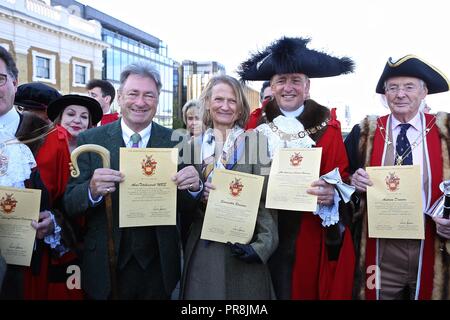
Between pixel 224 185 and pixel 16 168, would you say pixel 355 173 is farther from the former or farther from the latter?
pixel 16 168

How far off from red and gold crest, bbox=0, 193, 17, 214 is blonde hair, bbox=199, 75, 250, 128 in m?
1.27

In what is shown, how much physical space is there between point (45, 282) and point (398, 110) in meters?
2.62

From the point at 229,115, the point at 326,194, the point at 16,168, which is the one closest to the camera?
the point at 16,168

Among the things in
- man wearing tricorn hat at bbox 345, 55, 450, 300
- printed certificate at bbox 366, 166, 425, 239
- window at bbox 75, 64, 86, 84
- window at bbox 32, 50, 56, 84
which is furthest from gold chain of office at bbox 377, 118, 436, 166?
window at bbox 75, 64, 86, 84

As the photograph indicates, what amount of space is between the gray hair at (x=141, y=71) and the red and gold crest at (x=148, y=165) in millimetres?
555

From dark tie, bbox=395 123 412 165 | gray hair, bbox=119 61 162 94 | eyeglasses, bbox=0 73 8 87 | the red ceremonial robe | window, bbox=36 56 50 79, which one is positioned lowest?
the red ceremonial robe

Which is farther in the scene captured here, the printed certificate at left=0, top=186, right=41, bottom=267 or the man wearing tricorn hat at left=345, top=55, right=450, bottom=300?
the man wearing tricorn hat at left=345, top=55, right=450, bottom=300

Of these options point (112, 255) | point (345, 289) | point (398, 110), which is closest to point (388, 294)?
point (345, 289)

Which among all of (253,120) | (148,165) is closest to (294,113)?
(253,120)

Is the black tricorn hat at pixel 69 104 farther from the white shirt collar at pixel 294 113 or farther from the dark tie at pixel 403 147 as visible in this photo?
the dark tie at pixel 403 147

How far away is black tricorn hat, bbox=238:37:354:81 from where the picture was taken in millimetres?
2639

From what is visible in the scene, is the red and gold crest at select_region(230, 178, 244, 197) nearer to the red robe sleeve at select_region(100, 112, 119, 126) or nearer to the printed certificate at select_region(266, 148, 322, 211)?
the printed certificate at select_region(266, 148, 322, 211)

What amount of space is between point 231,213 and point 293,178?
441mm

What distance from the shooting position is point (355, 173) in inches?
102
